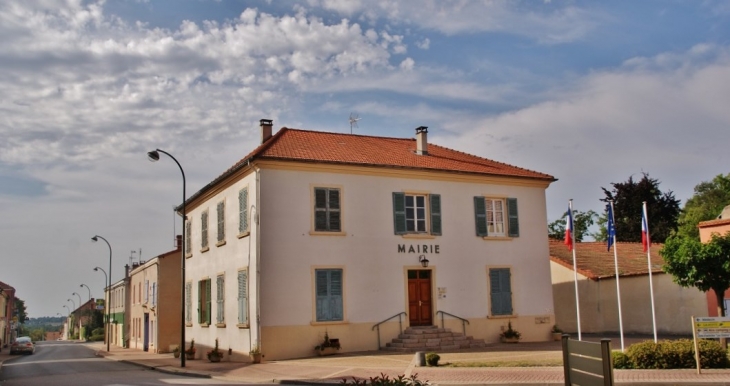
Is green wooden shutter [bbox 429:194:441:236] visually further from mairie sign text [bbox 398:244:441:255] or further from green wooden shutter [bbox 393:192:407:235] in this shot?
green wooden shutter [bbox 393:192:407:235]

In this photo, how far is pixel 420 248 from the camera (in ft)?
82.5

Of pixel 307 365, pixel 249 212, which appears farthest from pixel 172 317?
pixel 307 365

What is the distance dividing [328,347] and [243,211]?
5.38 meters

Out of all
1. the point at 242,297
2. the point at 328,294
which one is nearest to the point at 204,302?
the point at 242,297

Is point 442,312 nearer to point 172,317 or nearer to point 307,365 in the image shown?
point 307,365

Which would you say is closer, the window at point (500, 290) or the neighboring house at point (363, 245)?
the neighboring house at point (363, 245)

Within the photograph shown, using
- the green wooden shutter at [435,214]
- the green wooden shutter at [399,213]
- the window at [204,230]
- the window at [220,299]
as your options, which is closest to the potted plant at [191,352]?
the window at [220,299]

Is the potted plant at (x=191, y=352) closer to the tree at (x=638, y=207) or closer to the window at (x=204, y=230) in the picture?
the window at (x=204, y=230)

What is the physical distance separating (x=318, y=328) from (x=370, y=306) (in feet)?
6.55

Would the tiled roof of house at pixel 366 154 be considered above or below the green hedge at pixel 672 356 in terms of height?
above

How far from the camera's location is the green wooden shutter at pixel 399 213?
24906mm

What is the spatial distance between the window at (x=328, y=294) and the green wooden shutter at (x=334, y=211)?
1461 mm

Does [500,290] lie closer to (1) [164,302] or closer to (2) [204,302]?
(2) [204,302]

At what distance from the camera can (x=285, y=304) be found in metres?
22.8
